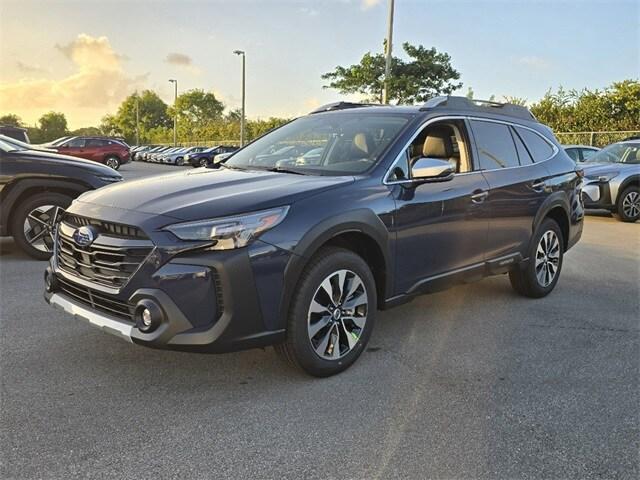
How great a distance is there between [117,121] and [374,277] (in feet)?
335

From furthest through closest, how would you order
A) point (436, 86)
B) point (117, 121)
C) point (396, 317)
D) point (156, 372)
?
point (117, 121) → point (436, 86) → point (396, 317) → point (156, 372)

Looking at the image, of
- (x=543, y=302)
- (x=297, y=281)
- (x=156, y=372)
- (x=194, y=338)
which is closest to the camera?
(x=194, y=338)

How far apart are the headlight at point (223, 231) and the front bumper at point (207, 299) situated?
5 cm

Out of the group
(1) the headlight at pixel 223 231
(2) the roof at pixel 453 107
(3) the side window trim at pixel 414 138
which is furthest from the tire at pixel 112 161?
(1) the headlight at pixel 223 231

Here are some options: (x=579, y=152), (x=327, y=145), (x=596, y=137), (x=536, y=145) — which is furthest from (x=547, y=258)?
(x=596, y=137)

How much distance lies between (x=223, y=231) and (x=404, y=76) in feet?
87.6

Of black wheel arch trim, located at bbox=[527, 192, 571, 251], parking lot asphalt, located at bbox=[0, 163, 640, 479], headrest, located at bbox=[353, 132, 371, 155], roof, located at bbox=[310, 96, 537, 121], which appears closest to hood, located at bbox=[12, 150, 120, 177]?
parking lot asphalt, located at bbox=[0, 163, 640, 479]

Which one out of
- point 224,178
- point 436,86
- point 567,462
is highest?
point 436,86

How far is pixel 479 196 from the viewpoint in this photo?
4.34 metres

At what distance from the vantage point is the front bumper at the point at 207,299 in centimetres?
283

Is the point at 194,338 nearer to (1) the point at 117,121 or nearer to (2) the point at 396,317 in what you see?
(2) the point at 396,317

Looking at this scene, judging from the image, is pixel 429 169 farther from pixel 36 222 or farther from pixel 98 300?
pixel 36 222

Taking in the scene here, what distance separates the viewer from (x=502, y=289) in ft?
18.6

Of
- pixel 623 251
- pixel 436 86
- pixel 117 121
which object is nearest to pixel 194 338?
pixel 623 251
